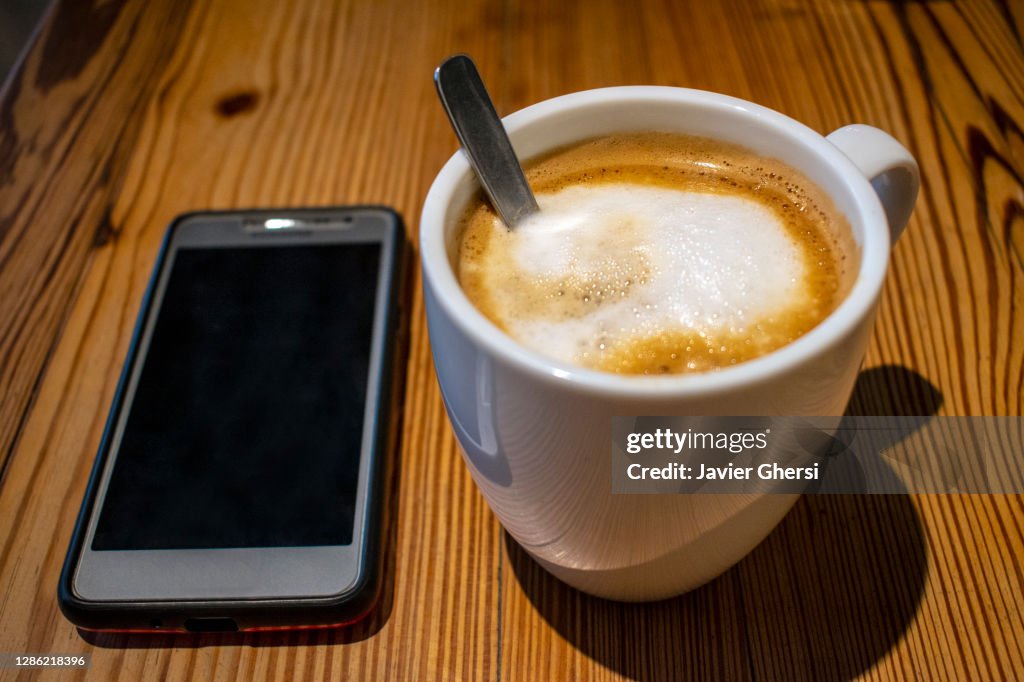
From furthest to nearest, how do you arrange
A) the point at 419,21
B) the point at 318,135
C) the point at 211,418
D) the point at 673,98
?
the point at 419,21
the point at 318,135
the point at 211,418
the point at 673,98

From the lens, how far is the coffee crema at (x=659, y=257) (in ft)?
1.25

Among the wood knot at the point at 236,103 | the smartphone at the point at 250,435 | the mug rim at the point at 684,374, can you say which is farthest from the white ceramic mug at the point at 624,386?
the wood knot at the point at 236,103

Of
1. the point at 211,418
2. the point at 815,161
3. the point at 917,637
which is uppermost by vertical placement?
the point at 815,161

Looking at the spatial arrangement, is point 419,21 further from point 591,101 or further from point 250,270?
point 591,101

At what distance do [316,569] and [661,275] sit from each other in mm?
253

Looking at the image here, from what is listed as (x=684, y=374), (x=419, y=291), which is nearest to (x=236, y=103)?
(x=419, y=291)

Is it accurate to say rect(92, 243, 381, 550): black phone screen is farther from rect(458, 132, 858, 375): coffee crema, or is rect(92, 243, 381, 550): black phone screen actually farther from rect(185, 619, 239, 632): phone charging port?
rect(458, 132, 858, 375): coffee crema

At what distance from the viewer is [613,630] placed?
0.46 meters

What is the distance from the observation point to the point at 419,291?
64 centimetres

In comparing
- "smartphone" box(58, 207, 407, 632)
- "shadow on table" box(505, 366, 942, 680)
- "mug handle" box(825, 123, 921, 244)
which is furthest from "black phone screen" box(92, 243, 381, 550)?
"mug handle" box(825, 123, 921, 244)

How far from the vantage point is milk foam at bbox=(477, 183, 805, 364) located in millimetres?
385

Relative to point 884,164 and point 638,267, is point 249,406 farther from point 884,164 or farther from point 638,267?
point 884,164

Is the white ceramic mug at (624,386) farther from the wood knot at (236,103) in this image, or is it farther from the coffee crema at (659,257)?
the wood knot at (236,103)

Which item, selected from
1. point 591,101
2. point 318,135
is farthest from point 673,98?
point 318,135
